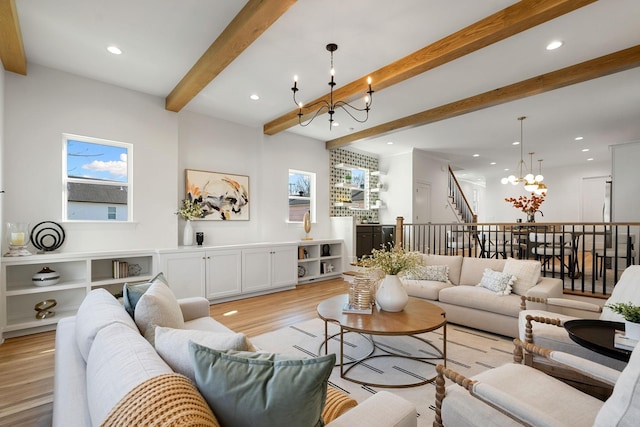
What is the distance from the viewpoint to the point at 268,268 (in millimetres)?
5230

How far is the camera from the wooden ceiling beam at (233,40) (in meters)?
2.36

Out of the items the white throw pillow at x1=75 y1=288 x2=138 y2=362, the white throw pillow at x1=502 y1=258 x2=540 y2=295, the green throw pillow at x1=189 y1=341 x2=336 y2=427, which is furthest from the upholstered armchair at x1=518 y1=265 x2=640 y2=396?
the white throw pillow at x1=75 y1=288 x2=138 y2=362

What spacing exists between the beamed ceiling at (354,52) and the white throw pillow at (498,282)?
92.8 inches

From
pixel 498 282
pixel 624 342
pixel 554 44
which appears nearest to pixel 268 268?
pixel 498 282

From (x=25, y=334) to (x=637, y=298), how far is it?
5651 millimetres

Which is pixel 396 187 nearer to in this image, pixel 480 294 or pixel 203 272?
pixel 480 294

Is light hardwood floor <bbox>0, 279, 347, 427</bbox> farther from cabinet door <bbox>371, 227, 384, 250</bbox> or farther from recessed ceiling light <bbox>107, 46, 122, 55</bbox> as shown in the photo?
recessed ceiling light <bbox>107, 46, 122, 55</bbox>

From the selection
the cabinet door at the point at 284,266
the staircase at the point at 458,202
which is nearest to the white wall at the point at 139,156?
the cabinet door at the point at 284,266

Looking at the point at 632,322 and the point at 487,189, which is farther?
the point at 487,189

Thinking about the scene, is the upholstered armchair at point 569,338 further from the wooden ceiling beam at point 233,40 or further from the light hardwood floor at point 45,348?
the wooden ceiling beam at point 233,40

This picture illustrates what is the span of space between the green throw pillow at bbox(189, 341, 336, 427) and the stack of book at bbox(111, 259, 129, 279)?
147 inches

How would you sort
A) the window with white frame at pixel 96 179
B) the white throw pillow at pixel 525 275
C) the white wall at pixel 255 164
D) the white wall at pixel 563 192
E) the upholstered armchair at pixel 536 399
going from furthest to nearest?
the white wall at pixel 563 192 → the white wall at pixel 255 164 → the window with white frame at pixel 96 179 → the white throw pillow at pixel 525 275 → the upholstered armchair at pixel 536 399

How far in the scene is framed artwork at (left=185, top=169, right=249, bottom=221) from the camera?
16.3ft

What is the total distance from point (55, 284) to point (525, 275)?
17.9 feet
